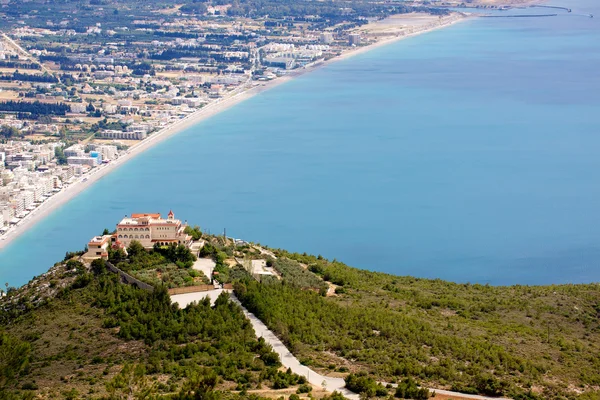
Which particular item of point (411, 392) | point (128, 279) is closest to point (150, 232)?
point (128, 279)

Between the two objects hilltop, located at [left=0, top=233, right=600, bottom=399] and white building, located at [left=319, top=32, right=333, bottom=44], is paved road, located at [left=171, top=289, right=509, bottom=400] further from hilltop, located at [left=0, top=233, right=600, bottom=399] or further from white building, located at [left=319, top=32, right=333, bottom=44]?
white building, located at [left=319, top=32, right=333, bottom=44]

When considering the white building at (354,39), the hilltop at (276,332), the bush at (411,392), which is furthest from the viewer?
the white building at (354,39)

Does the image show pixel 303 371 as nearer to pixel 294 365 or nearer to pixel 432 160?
pixel 294 365

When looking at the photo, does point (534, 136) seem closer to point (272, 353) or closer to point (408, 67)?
point (408, 67)

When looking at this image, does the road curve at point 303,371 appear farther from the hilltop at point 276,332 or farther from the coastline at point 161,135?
the coastline at point 161,135

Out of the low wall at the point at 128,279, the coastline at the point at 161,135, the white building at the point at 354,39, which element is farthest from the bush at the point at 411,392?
the white building at the point at 354,39

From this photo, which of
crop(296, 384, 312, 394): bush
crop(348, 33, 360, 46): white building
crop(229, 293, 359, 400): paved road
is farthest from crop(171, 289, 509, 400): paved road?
crop(348, 33, 360, 46): white building

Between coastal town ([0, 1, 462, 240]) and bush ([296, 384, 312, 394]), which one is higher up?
bush ([296, 384, 312, 394])

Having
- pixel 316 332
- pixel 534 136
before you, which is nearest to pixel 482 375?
pixel 316 332

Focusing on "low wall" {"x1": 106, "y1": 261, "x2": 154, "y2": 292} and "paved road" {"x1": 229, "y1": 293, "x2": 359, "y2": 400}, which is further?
"low wall" {"x1": 106, "y1": 261, "x2": 154, "y2": 292}
